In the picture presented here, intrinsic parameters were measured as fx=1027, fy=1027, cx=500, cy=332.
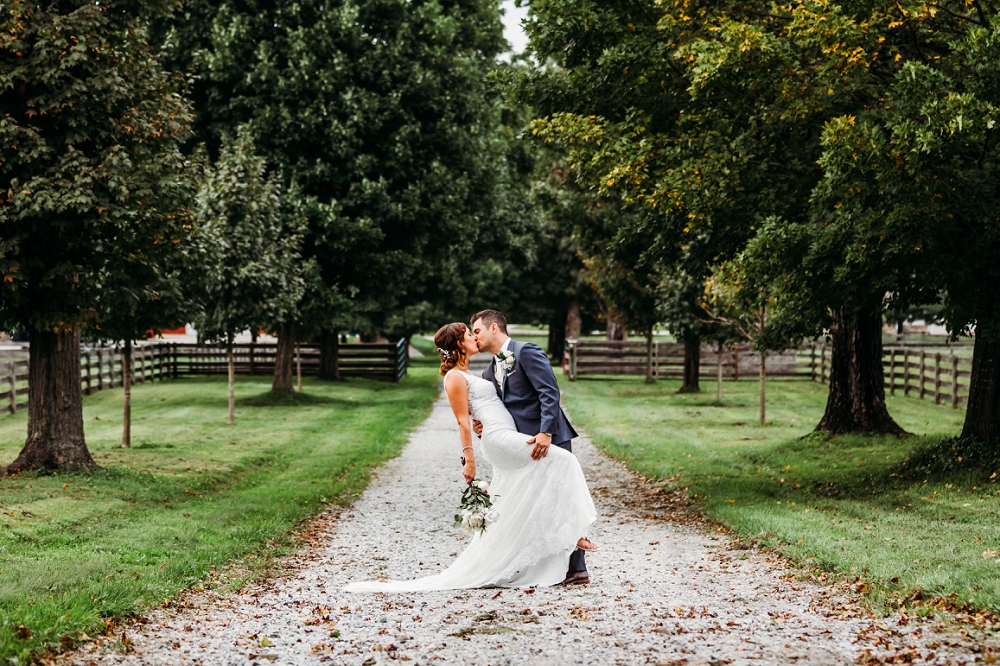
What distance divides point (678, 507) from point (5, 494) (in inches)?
288

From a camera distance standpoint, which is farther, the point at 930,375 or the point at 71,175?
the point at 930,375

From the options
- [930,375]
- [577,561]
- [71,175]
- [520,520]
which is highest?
[71,175]

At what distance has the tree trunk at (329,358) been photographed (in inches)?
1367

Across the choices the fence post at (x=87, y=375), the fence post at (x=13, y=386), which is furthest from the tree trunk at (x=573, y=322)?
the fence post at (x=13, y=386)

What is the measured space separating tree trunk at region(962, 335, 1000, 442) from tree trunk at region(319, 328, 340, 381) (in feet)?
80.8

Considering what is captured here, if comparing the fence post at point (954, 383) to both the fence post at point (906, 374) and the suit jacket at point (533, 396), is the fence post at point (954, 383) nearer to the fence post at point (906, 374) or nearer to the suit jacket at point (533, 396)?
the fence post at point (906, 374)

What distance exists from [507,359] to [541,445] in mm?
695

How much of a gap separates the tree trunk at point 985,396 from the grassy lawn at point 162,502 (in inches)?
306

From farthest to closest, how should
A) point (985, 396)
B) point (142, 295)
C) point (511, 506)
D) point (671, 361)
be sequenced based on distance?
point (671, 361) → point (142, 295) → point (985, 396) → point (511, 506)

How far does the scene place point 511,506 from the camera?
25.1 feet

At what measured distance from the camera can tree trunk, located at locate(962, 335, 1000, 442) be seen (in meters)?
12.5

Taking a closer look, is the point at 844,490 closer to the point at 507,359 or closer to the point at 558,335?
the point at 507,359

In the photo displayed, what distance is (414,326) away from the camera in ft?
124

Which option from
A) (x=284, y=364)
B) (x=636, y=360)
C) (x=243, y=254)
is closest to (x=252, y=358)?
(x=284, y=364)
